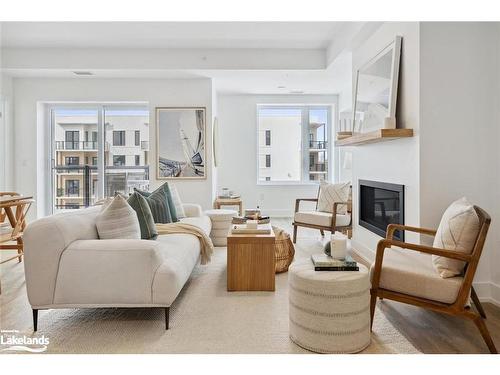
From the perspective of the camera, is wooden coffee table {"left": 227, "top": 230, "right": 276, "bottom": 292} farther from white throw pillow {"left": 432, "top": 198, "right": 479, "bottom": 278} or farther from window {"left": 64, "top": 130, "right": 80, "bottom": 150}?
window {"left": 64, "top": 130, "right": 80, "bottom": 150}

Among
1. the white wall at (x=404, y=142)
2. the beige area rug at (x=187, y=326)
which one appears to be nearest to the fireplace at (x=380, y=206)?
the white wall at (x=404, y=142)

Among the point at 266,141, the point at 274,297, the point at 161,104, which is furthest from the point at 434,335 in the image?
the point at 266,141

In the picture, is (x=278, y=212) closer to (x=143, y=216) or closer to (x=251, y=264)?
(x=251, y=264)

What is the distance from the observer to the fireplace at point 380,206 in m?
3.21

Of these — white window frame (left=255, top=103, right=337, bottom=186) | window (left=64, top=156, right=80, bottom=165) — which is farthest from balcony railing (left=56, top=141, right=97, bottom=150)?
white window frame (left=255, top=103, right=337, bottom=186)

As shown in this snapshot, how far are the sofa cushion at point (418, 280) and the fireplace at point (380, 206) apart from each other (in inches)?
35.3

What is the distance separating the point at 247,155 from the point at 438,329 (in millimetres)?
5447

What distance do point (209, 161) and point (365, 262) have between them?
3.04 meters

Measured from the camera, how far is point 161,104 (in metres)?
5.82

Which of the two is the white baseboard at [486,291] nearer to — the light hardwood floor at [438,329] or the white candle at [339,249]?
the light hardwood floor at [438,329]

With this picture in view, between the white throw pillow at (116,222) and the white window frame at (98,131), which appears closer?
the white throw pillow at (116,222)

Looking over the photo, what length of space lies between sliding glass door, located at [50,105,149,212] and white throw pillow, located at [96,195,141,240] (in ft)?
13.1

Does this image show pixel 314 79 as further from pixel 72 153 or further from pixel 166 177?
pixel 72 153
